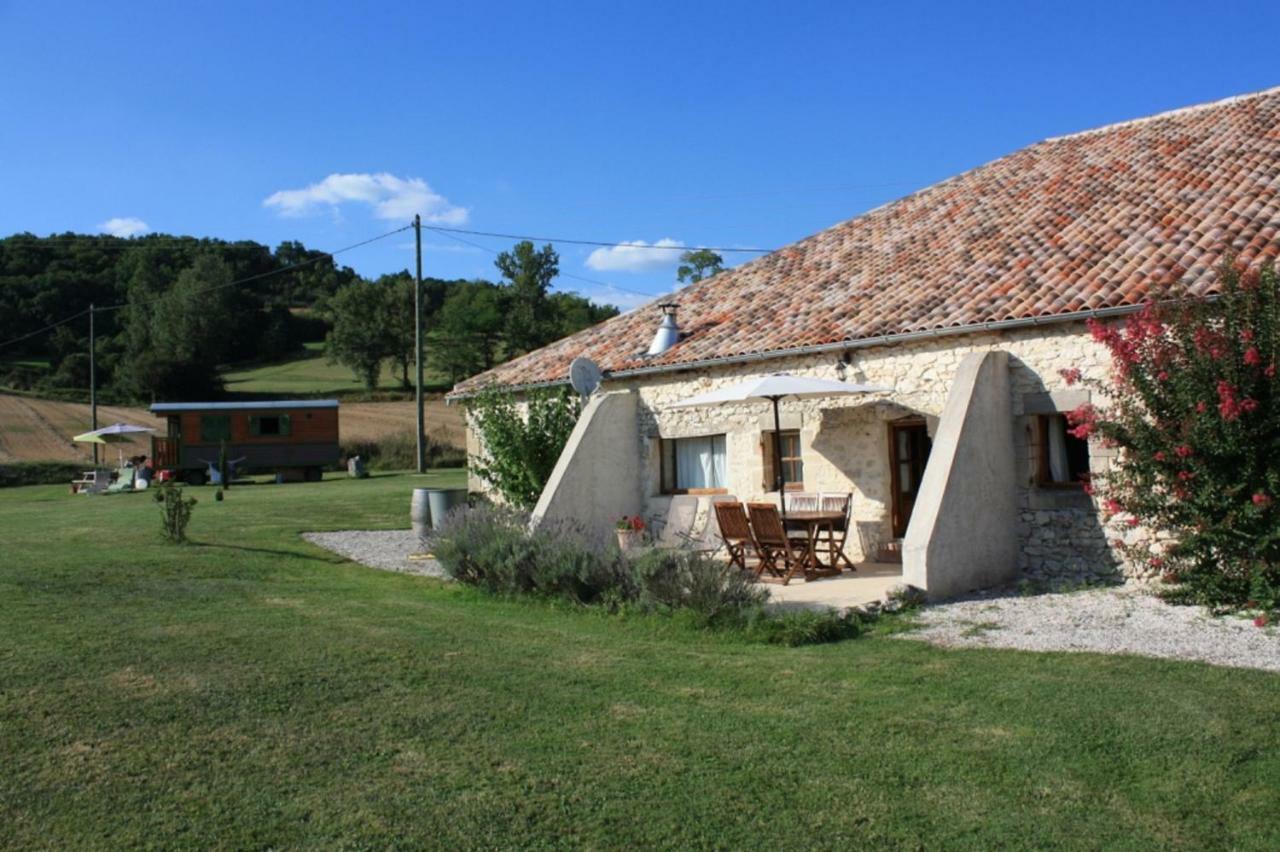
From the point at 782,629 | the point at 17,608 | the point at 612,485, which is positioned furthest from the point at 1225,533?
the point at 17,608

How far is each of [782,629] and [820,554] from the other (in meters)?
4.28

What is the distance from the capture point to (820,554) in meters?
11.9

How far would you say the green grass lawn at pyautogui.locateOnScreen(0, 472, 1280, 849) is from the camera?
410cm

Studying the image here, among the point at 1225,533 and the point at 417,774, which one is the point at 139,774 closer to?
the point at 417,774

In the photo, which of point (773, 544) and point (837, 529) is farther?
point (837, 529)

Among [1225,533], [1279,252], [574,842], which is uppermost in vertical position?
[1279,252]

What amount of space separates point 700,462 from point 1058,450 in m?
4.88

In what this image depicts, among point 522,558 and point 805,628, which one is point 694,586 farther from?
point 522,558

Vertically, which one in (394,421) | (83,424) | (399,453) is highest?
(83,424)

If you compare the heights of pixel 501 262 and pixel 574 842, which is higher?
pixel 501 262

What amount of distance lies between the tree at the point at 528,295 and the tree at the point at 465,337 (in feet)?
3.98

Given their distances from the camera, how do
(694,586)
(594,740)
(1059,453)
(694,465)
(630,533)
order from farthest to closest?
(694,465) → (630,533) → (1059,453) → (694,586) → (594,740)

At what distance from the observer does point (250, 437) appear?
1346 inches

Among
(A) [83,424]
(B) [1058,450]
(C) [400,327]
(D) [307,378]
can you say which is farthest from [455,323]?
(B) [1058,450]
